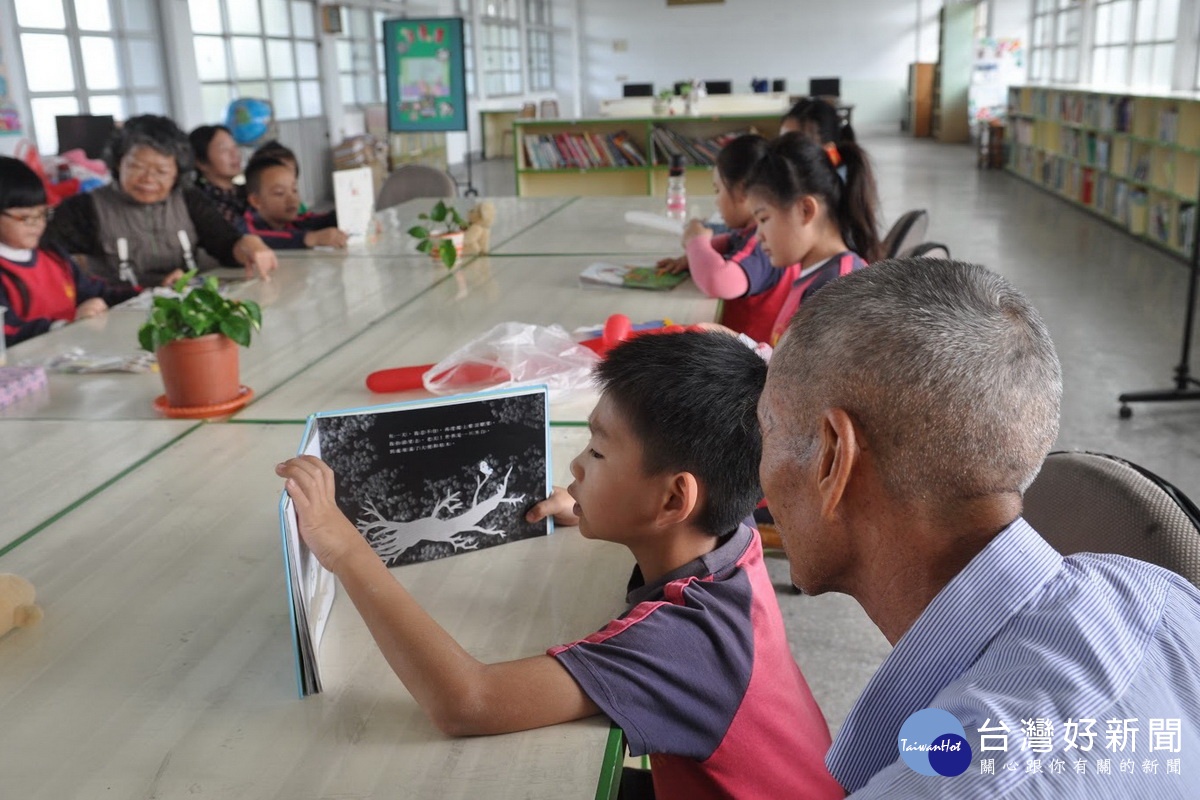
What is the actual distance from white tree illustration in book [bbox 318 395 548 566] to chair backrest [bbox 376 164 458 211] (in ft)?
13.9

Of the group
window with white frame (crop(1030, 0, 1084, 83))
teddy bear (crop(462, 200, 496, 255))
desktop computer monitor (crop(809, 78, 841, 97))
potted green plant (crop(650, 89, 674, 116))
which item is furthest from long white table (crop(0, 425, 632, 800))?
desktop computer monitor (crop(809, 78, 841, 97))

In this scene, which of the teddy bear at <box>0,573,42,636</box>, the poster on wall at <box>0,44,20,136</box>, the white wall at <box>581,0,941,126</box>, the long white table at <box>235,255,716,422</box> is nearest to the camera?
the teddy bear at <box>0,573,42,636</box>

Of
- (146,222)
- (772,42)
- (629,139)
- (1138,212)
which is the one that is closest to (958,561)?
(146,222)

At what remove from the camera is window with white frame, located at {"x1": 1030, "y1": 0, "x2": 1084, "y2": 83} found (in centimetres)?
1256

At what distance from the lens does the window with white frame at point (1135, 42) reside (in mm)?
9461

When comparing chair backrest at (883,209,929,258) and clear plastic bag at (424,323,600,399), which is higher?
chair backrest at (883,209,929,258)

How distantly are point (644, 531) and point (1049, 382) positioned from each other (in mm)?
576

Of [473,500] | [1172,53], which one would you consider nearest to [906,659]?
[473,500]

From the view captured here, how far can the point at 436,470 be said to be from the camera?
4.38 feet

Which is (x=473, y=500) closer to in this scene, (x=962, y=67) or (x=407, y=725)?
(x=407, y=725)

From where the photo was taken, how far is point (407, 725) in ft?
3.35

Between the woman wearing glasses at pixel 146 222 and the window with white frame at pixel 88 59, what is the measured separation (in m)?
3.45

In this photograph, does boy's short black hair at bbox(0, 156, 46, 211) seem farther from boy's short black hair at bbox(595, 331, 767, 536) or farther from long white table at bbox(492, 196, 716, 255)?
boy's short black hair at bbox(595, 331, 767, 536)

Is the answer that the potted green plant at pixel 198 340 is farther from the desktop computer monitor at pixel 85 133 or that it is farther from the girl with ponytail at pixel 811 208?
the desktop computer monitor at pixel 85 133
